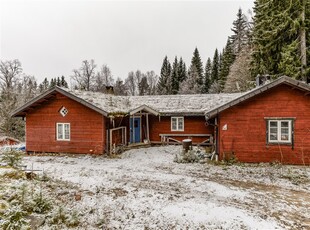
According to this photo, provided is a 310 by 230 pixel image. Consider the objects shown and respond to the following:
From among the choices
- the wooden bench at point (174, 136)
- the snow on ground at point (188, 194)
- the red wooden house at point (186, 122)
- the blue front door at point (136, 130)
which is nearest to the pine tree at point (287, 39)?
the red wooden house at point (186, 122)

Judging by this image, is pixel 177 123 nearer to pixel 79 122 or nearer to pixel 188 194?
pixel 79 122

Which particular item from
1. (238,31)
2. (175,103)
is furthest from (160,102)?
(238,31)

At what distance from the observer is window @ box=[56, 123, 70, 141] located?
16.3 metres

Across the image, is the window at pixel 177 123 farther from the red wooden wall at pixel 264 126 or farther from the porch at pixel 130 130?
the red wooden wall at pixel 264 126

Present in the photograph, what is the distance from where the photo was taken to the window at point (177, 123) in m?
20.5

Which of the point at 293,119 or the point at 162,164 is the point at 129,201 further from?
the point at 293,119

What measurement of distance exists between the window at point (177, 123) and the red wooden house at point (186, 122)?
89 millimetres

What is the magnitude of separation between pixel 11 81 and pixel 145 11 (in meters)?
22.6

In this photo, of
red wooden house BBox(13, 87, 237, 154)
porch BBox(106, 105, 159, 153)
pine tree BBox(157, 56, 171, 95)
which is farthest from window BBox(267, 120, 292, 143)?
pine tree BBox(157, 56, 171, 95)

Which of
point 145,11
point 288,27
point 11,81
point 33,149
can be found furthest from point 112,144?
point 11,81

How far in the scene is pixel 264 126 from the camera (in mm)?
12898

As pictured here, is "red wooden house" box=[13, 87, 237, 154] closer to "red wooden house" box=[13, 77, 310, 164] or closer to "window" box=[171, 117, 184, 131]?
"red wooden house" box=[13, 77, 310, 164]

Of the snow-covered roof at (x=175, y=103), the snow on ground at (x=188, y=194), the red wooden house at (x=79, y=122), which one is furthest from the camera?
the snow-covered roof at (x=175, y=103)

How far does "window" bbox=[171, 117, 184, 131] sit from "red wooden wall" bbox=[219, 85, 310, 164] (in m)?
7.14
